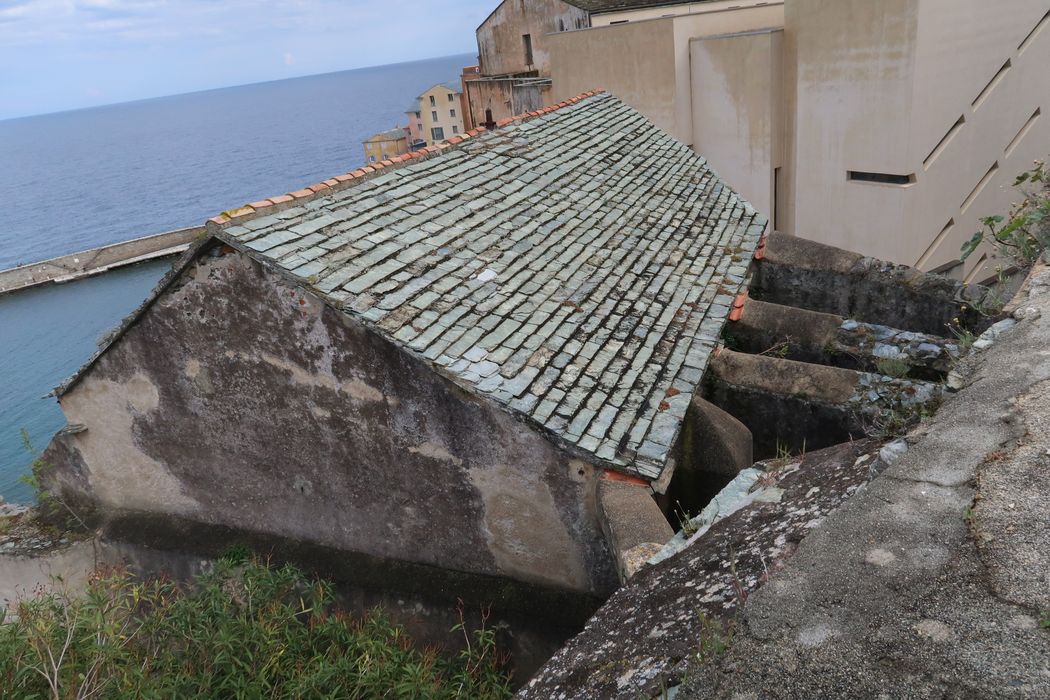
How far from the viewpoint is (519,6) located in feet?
105

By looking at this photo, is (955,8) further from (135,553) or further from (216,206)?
(216,206)

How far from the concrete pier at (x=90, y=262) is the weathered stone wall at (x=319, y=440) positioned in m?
30.0

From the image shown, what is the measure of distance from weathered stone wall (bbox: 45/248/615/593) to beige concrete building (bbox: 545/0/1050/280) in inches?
520

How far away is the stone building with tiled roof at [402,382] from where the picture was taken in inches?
242

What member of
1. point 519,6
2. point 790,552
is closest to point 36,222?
point 519,6

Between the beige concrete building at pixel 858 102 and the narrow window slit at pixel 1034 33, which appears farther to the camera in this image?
the narrow window slit at pixel 1034 33

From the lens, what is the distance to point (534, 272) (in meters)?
7.84

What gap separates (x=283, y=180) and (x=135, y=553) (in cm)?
8641

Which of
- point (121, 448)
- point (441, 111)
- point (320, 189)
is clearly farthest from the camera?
point (441, 111)

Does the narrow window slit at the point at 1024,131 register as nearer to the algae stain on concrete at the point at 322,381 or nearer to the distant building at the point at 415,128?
the algae stain on concrete at the point at 322,381

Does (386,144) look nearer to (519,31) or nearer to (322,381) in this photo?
(519,31)

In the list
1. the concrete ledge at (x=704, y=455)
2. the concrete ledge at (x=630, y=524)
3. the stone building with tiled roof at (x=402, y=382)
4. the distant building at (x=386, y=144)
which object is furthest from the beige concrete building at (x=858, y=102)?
the distant building at (x=386, y=144)

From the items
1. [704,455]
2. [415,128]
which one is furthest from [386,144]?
[704,455]

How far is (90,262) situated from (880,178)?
131 feet
